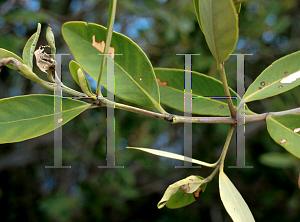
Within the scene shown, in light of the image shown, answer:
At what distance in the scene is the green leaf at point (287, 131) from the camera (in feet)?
1.41

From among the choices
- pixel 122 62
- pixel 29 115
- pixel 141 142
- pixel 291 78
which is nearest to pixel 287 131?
pixel 291 78

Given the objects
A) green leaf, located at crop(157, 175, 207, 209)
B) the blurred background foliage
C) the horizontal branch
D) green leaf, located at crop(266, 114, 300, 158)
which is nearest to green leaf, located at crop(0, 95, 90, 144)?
the horizontal branch

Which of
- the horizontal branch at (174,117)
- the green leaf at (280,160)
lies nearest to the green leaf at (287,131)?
the horizontal branch at (174,117)

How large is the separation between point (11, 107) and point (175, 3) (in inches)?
61.4

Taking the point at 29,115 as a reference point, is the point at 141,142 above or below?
below

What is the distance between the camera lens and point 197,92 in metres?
0.59

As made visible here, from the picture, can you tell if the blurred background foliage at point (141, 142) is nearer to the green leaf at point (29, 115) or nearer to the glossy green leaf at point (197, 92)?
the glossy green leaf at point (197, 92)

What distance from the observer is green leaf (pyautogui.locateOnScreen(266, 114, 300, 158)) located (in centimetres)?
43

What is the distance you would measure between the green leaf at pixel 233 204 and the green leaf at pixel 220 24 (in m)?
0.22

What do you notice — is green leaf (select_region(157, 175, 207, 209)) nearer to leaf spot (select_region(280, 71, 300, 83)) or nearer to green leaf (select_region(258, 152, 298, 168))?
leaf spot (select_region(280, 71, 300, 83))

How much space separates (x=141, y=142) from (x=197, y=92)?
1160mm

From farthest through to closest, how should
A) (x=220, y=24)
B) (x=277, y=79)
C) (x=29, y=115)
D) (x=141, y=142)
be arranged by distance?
(x=141, y=142), (x=277, y=79), (x=29, y=115), (x=220, y=24)

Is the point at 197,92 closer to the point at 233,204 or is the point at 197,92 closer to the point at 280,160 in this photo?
the point at 233,204

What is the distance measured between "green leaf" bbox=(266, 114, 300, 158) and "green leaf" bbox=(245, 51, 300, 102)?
0.09 metres
